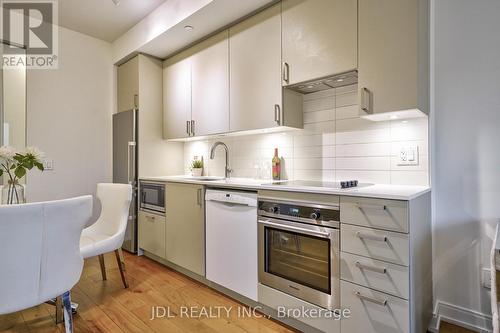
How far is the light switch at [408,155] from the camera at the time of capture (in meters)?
1.82

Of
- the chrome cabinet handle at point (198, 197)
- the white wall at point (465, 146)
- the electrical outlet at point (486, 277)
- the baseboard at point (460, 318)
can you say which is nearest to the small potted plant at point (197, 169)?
the chrome cabinet handle at point (198, 197)

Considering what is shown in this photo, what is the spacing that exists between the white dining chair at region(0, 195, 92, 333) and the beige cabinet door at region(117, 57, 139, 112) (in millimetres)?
2120

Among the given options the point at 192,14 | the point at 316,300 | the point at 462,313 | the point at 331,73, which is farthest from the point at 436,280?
the point at 192,14

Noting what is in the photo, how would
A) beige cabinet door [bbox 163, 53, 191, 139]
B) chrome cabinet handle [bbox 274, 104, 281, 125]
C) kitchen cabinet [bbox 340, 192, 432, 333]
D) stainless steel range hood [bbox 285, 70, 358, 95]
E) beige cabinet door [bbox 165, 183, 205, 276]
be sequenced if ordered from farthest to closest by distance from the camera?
beige cabinet door [bbox 163, 53, 191, 139], beige cabinet door [bbox 165, 183, 205, 276], chrome cabinet handle [bbox 274, 104, 281, 125], stainless steel range hood [bbox 285, 70, 358, 95], kitchen cabinet [bbox 340, 192, 432, 333]

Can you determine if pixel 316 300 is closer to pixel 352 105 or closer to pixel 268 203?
pixel 268 203

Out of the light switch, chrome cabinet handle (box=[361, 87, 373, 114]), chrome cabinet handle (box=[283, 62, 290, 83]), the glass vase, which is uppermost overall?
chrome cabinet handle (box=[283, 62, 290, 83])

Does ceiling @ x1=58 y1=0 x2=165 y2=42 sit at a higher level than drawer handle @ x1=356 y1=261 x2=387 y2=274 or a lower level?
higher

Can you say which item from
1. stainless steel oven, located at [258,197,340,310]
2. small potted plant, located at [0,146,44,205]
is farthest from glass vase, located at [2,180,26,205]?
stainless steel oven, located at [258,197,340,310]

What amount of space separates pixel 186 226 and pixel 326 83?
1.71 m

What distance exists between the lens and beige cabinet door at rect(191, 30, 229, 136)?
→ 260 centimetres

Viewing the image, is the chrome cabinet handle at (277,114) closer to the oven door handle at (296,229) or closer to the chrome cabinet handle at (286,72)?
the chrome cabinet handle at (286,72)

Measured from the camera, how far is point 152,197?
9.88 feet

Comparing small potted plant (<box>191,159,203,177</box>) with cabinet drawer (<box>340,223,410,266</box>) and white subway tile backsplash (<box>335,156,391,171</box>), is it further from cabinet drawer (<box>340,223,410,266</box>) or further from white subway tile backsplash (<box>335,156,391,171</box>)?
cabinet drawer (<box>340,223,410,266</box>)

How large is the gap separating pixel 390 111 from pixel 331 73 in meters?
0.47
